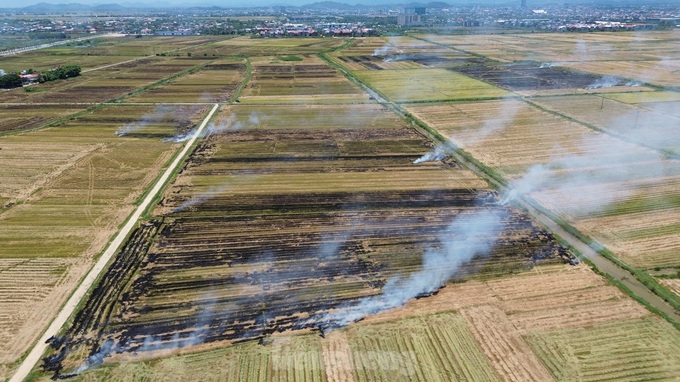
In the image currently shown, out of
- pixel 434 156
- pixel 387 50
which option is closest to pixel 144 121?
pixel 434 156

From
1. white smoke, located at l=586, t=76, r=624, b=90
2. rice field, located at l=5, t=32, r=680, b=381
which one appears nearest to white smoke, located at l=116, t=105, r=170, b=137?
rice field, located at l=5, t=32, r=680, b=381

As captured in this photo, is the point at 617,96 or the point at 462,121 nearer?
the point at 462,121

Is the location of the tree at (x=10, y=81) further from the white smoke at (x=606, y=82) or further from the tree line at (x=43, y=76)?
the white smoke at (x=606, y=82)

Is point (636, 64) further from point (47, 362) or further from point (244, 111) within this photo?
point (47, 362)

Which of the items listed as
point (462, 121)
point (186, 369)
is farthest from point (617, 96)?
point (186, 369)

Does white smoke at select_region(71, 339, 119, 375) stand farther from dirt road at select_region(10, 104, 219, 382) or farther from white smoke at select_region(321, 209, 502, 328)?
white smoke at select_region(321, 209, 502, 328)

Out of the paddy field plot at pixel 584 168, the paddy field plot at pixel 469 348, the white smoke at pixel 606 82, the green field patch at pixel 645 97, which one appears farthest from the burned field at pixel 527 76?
the paddy field plot at pixel 469 348

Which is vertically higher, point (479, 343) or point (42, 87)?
point (42, 87)

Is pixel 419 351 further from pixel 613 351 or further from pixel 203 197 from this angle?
pixel 203 197
